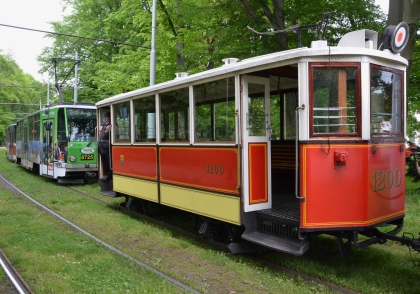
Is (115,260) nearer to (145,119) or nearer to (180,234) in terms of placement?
(180,234)

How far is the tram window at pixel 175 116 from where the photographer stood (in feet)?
22.7

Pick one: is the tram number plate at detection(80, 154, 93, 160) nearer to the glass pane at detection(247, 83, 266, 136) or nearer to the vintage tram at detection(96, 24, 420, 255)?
the vintage tram at detection(96, 24, 420, 255)

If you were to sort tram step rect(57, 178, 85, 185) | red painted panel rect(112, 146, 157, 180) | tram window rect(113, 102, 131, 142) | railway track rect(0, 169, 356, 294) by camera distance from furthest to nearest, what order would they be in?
tram step rect(57, 178, 85, 185)
tram window rect(113, 102, 131, 142)
red painted panel rect(112, 146, 157, 180)
railway track rect(0, 169, 356, 294)

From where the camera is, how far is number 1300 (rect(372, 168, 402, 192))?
5.04m

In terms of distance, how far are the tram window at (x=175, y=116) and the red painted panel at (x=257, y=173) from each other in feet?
4.72

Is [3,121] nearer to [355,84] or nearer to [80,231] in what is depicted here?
[80,231]

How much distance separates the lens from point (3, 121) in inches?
1870

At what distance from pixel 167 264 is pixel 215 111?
225 cm

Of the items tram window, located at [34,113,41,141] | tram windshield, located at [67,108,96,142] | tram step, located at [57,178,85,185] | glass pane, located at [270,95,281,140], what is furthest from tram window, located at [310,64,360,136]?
tram window, located at [34,113,41,141]

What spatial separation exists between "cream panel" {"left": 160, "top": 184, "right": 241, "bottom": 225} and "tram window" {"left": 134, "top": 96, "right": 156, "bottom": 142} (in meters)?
1.07

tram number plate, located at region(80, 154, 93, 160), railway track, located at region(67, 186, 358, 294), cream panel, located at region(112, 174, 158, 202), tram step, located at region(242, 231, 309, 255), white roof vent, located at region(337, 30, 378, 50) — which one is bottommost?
railway track, located at region(67, 186, 358, 294)

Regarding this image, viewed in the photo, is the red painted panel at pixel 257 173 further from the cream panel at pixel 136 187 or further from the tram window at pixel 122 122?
the tram window at pixel 122 122

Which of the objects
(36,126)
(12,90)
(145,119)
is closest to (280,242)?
(145,119)

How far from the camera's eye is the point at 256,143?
19.3 feet
